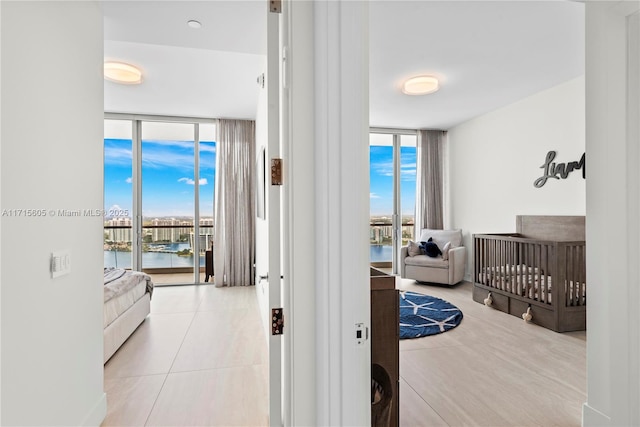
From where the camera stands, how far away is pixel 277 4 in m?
1.35

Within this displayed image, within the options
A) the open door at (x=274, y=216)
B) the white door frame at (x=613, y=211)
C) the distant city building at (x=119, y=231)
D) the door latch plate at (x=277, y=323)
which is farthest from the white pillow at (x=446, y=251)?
the distant city building at (x=119, y=231)

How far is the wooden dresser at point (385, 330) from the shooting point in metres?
1.57

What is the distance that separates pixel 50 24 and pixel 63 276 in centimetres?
109

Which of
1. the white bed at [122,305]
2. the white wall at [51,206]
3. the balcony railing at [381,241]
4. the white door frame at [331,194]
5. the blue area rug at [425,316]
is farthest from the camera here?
the balcony railing at [381,241]

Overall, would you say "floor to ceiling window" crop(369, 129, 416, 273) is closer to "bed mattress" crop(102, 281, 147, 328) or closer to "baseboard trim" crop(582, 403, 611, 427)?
"bed mattress" crop(102, 281, 147, 328)

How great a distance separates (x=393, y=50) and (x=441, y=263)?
3.34m

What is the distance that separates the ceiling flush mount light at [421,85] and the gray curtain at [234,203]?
281 centimetres

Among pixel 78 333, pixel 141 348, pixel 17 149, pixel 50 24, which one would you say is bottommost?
pixel 141 348

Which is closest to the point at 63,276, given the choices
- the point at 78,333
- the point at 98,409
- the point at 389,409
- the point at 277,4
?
the point at 78,333

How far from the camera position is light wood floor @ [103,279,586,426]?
2010mm

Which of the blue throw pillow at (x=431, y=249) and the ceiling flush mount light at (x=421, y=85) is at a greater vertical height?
the ceiling flush mount light at (x=421, y=85)

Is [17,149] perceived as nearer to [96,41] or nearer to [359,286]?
[96,41]

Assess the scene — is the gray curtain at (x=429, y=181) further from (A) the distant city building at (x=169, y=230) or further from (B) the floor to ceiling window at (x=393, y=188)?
(A) the distant city building at (x=169, y=230)

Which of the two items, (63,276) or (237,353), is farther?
(237,353)
